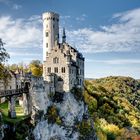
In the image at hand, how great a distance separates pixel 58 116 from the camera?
81062mm

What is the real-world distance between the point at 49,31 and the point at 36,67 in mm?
16210

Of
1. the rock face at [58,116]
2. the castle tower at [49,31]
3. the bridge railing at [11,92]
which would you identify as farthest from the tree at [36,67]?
the bridge railing at [11,92]

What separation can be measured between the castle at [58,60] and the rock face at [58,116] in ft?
9.22

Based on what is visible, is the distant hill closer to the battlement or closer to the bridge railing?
the battlement

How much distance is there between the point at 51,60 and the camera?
279ft

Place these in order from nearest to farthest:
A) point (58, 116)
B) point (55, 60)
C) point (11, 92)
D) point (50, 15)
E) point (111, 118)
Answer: point (11, 92) → point (58, 116) → point (55, 60) → point (50, 15) → point (111, 118)

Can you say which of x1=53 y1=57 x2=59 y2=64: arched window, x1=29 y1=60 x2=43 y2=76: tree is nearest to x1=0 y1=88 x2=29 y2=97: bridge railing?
x1=53 y1=57 x2=59 y2=64: arched window

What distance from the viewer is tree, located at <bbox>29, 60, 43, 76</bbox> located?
328 feet

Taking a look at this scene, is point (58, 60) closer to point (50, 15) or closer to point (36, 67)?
point (50, 15)

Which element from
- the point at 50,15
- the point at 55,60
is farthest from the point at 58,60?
the point at 50,15

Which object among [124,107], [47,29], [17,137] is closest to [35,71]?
[47,29]

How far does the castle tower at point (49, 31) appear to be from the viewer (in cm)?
9000

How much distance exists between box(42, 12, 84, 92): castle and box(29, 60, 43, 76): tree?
10.3 meters

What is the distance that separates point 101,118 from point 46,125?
3900 cm
